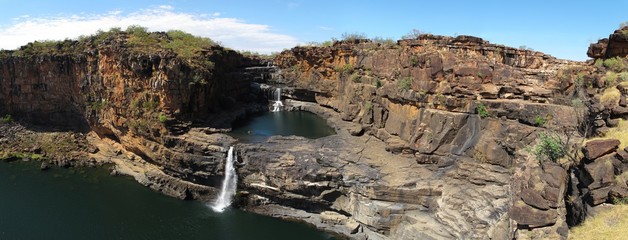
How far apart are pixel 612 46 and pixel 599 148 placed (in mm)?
9370

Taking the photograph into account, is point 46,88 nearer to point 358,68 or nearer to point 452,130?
point 358,68

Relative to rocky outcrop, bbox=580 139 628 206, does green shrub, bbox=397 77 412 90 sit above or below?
above

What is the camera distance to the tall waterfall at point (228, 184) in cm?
2993

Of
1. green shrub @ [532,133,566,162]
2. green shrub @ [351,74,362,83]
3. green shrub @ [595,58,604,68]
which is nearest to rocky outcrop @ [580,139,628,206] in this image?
green shrub @ [532,133,566,162]

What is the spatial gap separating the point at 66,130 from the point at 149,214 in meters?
23.5

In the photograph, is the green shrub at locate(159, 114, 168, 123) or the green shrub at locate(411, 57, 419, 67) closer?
the green shrub at locate(411, 57, 419, 67)

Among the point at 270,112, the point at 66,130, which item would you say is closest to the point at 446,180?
the point at 270,112

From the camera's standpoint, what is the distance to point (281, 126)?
43406 millimetres

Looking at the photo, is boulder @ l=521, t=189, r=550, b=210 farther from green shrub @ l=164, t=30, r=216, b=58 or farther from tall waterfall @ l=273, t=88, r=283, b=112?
tall waterfall @ l=273, t=88, r=283, b=112

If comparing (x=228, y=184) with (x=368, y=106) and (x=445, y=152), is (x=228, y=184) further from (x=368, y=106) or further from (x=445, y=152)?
(x=445, y=152)

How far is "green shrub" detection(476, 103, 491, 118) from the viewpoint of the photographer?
2430cm

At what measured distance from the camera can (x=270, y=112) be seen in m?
53.1

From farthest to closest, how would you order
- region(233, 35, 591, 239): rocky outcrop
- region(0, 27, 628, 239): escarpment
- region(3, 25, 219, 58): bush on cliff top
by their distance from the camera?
region(3, 25, 219, 58): bush on cliff top, region(233, 35, 591, 239): rocky outcrop, region(0, 27, 628, 239): escarpment

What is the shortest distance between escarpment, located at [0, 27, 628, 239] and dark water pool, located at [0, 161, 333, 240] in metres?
1.49
